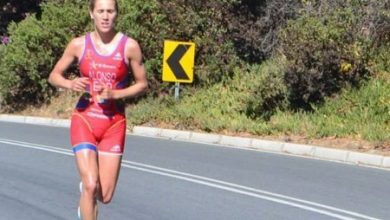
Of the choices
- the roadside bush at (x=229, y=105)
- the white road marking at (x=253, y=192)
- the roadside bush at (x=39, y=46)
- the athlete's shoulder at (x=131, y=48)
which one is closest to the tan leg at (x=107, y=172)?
the athlete's shoulder at (x=131, y=48)

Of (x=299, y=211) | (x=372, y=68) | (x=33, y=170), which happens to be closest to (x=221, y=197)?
(x=299, y=211)

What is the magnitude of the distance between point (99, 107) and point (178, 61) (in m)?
13.1

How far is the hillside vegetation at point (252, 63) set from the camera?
658 inches

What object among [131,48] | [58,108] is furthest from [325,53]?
[131,48]

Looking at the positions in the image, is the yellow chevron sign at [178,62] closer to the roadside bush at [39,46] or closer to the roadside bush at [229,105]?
the roadside bush at [229,105]

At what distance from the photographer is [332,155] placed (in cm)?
1391

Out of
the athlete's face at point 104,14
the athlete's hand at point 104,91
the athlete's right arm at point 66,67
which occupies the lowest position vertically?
the athlete's hand at point 104,91

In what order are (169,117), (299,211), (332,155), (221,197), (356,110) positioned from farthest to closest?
(169,117) → (356,110) → (332,155) → (221,197) → (299,211)

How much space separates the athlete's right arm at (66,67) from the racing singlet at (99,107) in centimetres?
6

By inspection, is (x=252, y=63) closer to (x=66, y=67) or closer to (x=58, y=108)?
(x=58, y=108)

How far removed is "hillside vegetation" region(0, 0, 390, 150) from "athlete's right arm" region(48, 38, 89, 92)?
854 cm

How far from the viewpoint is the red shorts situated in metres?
6.11

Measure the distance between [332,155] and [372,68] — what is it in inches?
A: 166

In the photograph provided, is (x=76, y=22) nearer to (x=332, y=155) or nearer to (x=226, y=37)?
(x=226, y=37)
